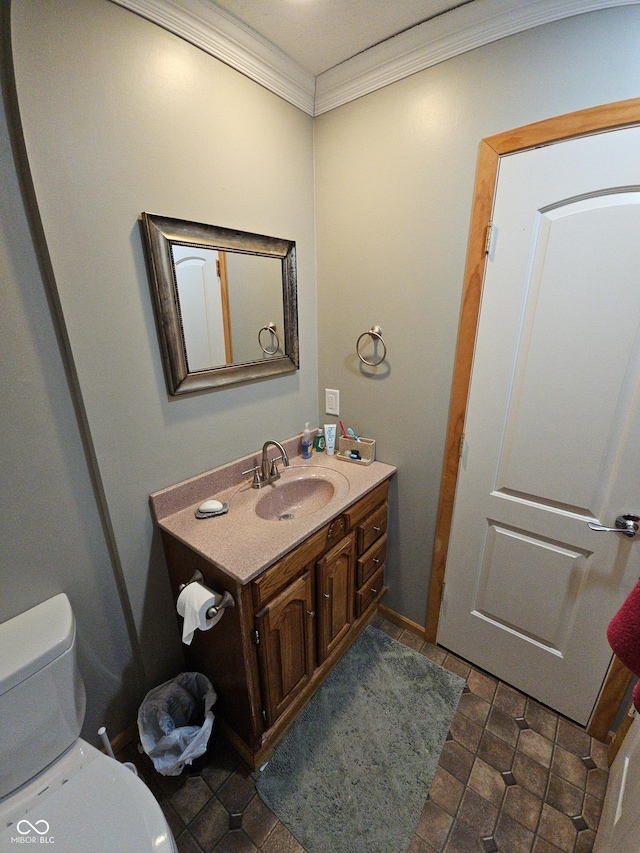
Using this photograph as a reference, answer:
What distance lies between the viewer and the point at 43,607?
1.03m

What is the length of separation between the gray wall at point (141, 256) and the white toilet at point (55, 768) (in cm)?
15

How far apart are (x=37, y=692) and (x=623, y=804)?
61.9 inches

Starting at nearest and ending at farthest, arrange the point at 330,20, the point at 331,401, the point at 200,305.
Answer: the point at 330,20 → the point at 200,305 → the point at 331,401

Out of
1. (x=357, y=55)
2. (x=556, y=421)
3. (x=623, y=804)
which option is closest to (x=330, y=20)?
(x=357, y=55)

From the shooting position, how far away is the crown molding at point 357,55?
3.27 ft

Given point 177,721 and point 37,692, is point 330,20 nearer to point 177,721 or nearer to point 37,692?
point 37,692

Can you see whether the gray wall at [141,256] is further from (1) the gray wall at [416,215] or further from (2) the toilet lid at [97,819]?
(2) the toilet lid at [97,819]

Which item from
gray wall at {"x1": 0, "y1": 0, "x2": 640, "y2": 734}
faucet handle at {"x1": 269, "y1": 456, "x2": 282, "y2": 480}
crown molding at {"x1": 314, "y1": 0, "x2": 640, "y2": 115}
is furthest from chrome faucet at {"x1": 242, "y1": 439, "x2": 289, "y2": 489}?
crown molding at {"x1": 314, "y1": 0, "x2": 640, "y2": 115}

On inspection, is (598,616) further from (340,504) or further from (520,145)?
(520,145)

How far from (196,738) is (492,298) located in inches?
71.4

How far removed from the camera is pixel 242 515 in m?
1.30

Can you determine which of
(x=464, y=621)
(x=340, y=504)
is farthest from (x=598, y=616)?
(x=340, y=504)

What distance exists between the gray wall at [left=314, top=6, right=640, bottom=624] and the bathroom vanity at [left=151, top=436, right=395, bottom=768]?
0.23 m

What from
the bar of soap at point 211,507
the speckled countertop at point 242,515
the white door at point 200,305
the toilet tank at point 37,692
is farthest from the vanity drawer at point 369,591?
the white door at point 200,305
